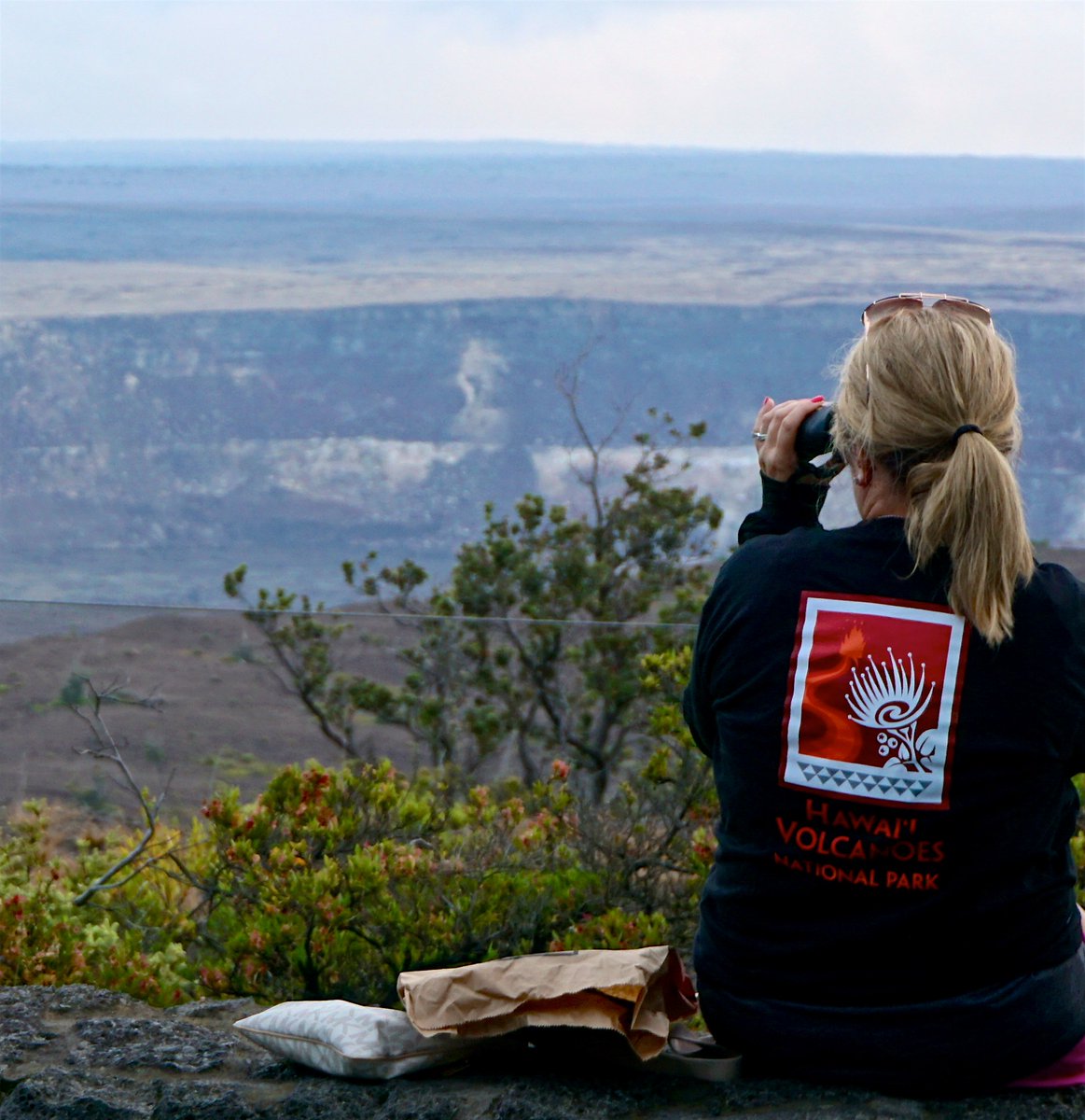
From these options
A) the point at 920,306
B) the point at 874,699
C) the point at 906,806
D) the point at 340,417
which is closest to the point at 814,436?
the point at 920,306

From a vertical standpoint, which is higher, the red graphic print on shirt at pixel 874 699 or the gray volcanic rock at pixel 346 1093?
the red graphic print on shirt at pixel 874 699

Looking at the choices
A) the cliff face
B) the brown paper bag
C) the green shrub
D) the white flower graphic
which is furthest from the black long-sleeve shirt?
the cliff face

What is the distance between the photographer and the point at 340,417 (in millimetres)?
42781

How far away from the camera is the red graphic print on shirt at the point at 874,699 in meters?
1.88

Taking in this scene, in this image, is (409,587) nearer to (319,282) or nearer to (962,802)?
(962,802)

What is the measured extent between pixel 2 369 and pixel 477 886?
41.1 meters

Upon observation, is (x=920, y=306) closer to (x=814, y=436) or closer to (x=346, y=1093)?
(x=814, y=436)

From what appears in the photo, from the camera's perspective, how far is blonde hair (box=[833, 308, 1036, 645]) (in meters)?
1.86

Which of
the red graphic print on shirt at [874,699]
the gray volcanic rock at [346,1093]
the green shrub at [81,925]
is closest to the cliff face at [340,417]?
the green shrub at [81,925]

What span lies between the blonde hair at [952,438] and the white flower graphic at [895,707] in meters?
0.11

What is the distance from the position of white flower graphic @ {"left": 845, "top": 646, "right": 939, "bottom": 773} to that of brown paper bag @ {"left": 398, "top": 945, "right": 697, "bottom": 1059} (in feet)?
1.61

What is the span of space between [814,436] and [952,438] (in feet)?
0.85

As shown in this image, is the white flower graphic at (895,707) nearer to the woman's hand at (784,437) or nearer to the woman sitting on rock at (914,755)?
the woman sitting on rock at (914,755)

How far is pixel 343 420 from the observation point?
42.7 metres
